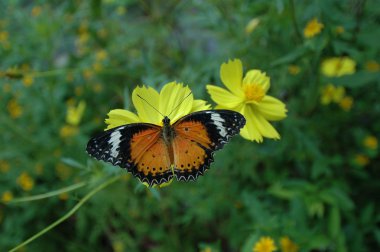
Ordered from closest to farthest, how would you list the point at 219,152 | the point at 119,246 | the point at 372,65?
1. the point at 219,152
2. the point at 372,65
3. the point at 119,246

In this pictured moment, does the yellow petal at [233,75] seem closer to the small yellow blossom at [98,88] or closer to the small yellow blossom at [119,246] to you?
the small yellow blossom at [119,246]

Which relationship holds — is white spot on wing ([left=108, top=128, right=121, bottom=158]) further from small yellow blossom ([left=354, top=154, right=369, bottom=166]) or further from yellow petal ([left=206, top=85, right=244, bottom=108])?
small yellow blossom ([left=354, top=154, right=369, bottom=166])

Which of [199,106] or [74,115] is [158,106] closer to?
[199,106]

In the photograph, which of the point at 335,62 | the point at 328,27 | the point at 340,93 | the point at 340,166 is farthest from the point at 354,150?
the point at 328,27

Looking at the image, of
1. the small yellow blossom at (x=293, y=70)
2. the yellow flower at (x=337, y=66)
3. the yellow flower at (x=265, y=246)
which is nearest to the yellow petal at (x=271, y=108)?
the yellow flower at (x=265, y=246)

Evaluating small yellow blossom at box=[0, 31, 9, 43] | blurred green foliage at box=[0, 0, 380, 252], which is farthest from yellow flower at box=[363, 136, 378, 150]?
small yellow blossom at box=[0, 31, 9, 43]

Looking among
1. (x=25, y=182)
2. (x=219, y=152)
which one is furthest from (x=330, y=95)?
(x=25, y=182)

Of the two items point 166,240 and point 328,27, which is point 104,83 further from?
point 328,27
